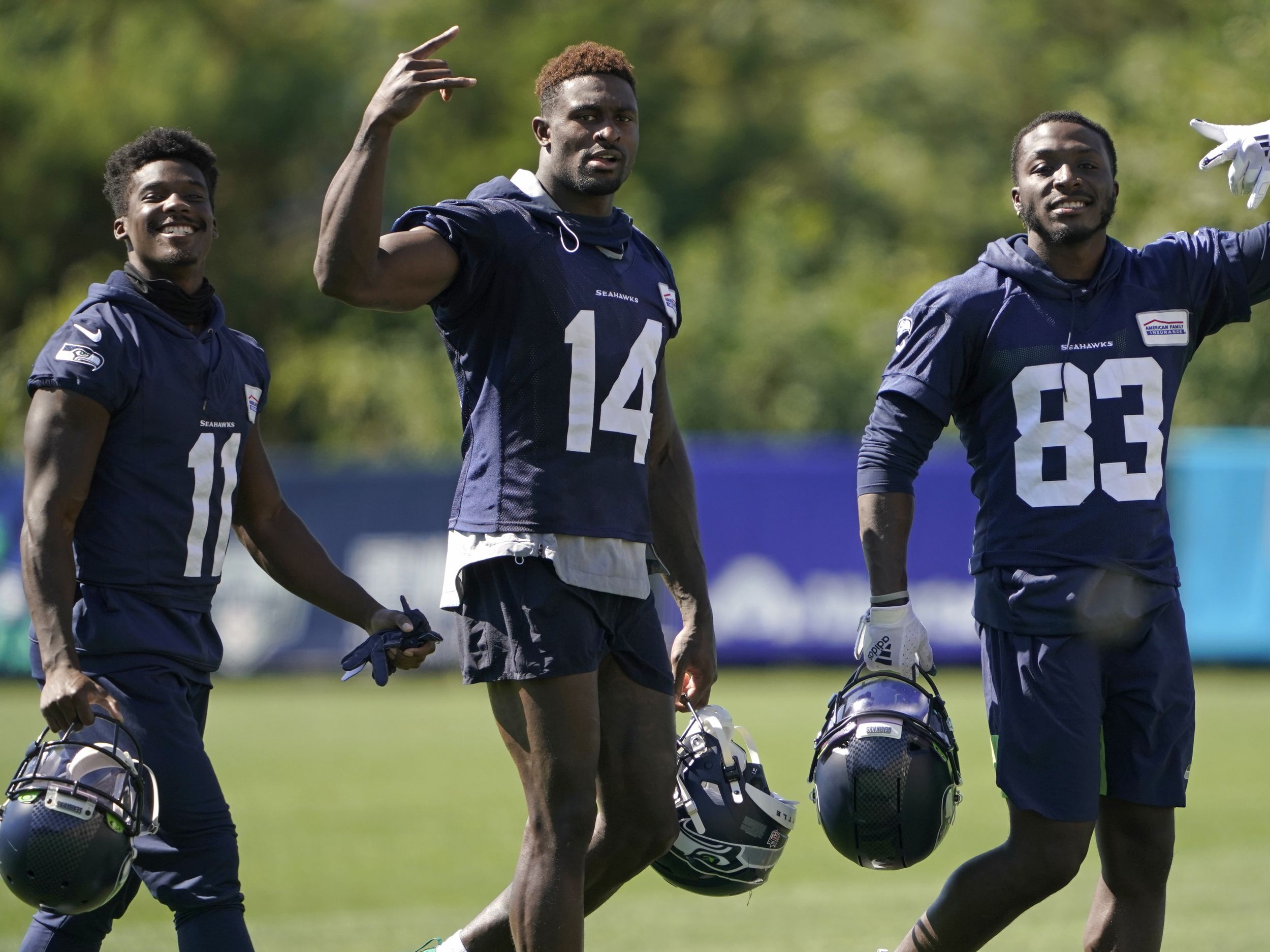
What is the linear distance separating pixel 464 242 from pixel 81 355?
107 cm

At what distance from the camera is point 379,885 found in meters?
7.67

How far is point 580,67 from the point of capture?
458 centimetres

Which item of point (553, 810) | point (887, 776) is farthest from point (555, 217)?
point (887, 776)

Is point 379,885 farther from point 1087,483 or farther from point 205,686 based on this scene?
point 1087,483

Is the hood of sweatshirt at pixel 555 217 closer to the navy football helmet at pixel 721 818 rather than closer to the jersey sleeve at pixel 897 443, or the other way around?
the jersey sleeve at pixel 897 443

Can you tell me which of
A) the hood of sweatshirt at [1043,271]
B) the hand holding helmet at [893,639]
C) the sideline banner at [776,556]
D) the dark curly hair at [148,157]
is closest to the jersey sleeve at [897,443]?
the hand holding helmet at [893,639]

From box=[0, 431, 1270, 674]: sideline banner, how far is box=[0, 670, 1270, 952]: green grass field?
5.20ft

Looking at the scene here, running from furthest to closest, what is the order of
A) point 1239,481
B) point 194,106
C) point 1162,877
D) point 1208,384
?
1. point 194,106
2. point 1208,384
3. point 1239,481
4. point 1162,877

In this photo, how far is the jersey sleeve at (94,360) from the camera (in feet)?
14.6

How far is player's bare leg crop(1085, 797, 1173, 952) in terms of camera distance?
469cm

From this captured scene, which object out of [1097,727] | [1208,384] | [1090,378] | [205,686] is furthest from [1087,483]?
[1208,384]

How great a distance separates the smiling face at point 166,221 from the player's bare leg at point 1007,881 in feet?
8.90

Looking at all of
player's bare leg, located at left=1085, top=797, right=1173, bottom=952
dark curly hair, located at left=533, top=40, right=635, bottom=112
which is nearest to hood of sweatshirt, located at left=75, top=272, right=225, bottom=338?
dark curly hair, located at left=533, top=40, right=635, bottom=112

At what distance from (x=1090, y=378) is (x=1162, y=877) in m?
1.39
